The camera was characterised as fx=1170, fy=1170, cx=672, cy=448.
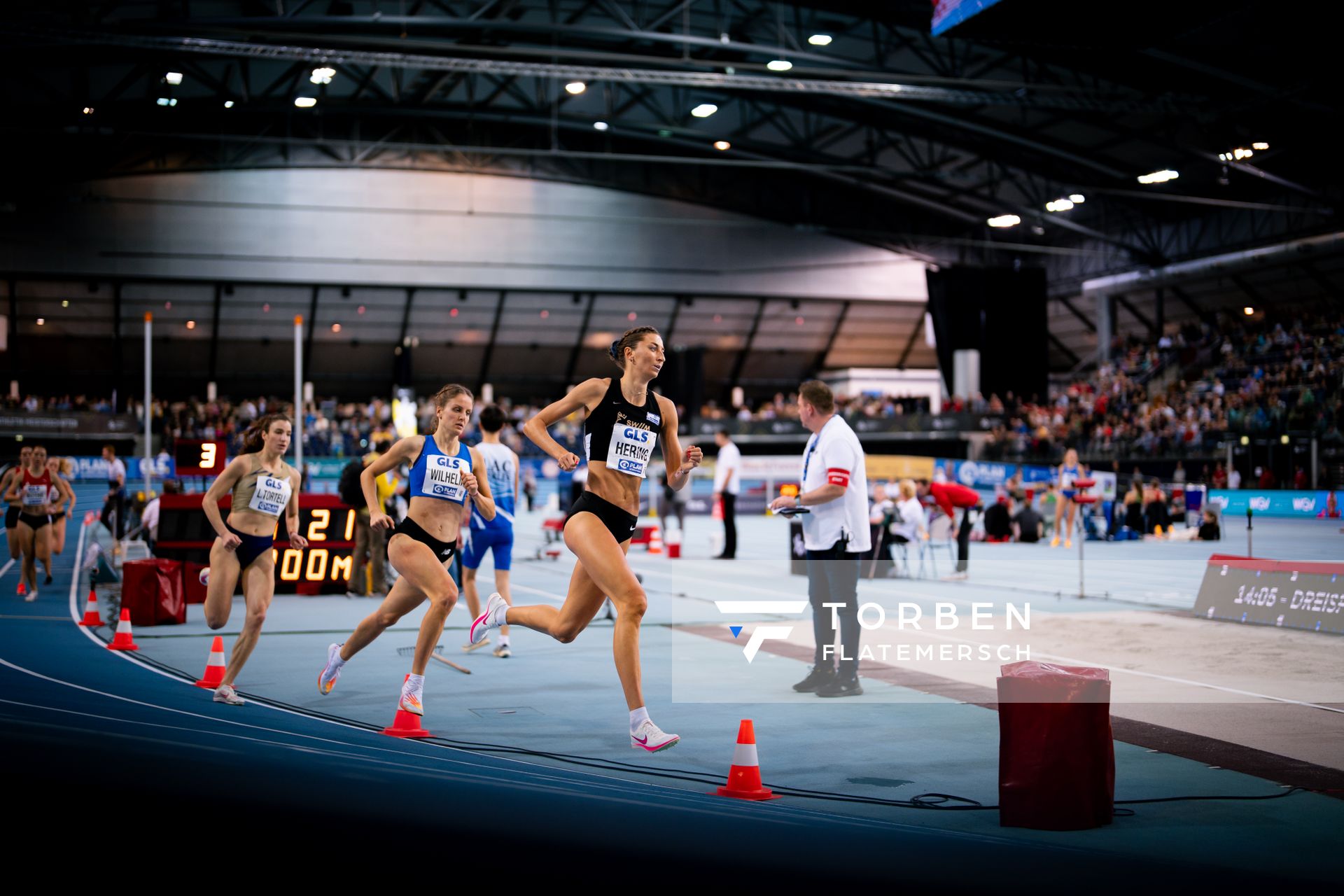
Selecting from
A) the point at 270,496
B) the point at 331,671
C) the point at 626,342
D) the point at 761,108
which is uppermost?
the point at 761,108

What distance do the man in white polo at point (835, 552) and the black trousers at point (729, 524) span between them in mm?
11248

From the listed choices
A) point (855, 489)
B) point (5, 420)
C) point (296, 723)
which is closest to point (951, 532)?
point (855, 489)

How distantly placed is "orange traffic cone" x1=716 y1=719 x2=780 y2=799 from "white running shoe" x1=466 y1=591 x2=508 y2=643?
2.11 meters

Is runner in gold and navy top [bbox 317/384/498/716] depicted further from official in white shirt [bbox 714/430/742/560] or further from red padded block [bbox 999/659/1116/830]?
official in white shirt [bbox 714/430/742/560]

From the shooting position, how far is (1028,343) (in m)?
44.9

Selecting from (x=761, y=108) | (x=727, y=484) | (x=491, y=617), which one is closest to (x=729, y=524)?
(x=727, y=484)

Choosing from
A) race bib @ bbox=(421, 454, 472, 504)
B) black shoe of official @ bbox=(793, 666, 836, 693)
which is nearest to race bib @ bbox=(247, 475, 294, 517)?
race bib @ bbox=(421, 454, 472, 504)

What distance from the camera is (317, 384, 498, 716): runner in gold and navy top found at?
6727 mm

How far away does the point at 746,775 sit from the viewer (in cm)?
492

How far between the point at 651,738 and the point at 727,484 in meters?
13.4

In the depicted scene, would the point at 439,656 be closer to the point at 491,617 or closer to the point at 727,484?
the point at 491,617

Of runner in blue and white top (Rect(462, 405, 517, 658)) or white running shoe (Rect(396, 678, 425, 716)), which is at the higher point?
runner in blue and white top (Rect(462, 405, 517, 658))

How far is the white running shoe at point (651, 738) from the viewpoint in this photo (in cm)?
556

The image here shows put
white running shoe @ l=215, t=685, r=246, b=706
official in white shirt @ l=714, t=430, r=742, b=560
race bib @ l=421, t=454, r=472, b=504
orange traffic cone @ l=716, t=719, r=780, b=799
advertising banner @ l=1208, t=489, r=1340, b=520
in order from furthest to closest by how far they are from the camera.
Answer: advertising banner @ l=1208, t=489, r=1340, b=520 < official in white shirt @ l=714, t=430, r=742, b=560 < race bib @ l=421, t=454, r=472, b=504 < white running shoe @ l=215, t=685, r=246, b=706 < orange traffic cone @ l=716, t=719, r=780, b=799
